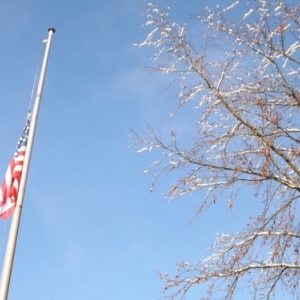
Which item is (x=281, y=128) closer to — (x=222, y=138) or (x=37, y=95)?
(x=222, y=138)

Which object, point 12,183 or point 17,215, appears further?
point 12,183

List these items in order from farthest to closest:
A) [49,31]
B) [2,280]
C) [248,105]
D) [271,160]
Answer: [49,31] < [2,280] < [248,105] < [271,160]

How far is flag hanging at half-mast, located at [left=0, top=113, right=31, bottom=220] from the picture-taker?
32.4 feet

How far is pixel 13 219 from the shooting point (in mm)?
9367

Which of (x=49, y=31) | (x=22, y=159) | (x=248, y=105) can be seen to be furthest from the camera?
(x=49, y=31)

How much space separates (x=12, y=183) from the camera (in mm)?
10125

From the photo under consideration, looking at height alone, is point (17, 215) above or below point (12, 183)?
below

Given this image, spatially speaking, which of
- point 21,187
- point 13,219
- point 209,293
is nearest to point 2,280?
point 13,219

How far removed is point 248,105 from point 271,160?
971 mm

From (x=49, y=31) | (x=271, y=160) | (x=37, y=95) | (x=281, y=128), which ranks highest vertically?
(x=49, y=31)

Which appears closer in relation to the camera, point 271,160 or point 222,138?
point 271,160

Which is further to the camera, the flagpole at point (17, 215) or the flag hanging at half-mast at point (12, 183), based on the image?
the flag hanging at half-mast at point (12, 183)

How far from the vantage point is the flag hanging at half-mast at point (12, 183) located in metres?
9.88

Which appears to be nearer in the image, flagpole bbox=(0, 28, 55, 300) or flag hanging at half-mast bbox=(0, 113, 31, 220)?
flagpole bbox=(0, 28, 55, 300)
